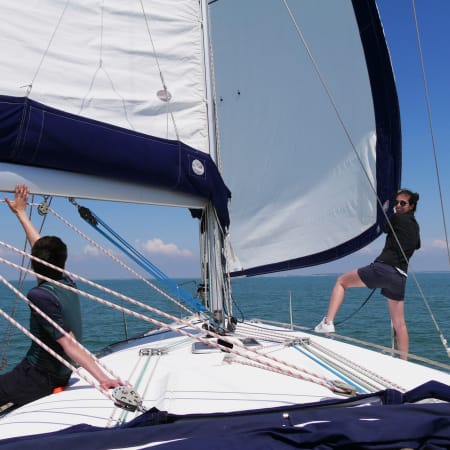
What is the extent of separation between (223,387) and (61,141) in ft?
5.47

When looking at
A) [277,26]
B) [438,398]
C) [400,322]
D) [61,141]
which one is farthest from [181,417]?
[277,26]

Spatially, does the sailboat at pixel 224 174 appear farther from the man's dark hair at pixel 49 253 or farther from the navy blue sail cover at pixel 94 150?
the man's dark hair at pixel 49 253

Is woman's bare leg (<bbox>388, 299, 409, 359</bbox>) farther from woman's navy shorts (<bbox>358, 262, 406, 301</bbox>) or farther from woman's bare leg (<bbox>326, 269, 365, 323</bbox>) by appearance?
woman's bare leg (<bbox>326, 269, 365, 323</bbox>)

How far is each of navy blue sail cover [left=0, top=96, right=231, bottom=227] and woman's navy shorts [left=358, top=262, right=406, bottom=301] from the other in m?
1.34

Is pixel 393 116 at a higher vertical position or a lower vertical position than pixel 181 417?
higher

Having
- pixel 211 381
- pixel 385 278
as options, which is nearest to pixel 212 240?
pixel 385 278

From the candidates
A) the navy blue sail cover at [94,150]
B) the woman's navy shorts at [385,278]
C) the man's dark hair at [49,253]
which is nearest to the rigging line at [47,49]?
the navy blue sail cover at [94,150]

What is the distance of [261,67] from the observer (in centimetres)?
488

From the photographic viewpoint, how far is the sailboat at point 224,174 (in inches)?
60.7

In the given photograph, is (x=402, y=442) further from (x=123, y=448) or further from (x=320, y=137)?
(x=320, y=137)

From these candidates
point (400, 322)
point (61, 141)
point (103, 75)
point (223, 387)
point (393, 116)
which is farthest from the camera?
point (393, 116)

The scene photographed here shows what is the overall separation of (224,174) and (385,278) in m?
2.24

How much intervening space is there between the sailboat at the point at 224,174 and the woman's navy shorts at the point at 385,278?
58 cm

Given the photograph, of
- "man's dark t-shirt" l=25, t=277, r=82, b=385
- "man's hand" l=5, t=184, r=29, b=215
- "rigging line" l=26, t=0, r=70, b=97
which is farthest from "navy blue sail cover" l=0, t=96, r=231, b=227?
"man's dark t-shirt" l=25, t=277, r=82, b=385
